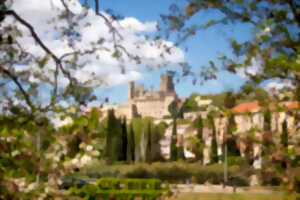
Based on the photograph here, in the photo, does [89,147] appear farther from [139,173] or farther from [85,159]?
[139,173]

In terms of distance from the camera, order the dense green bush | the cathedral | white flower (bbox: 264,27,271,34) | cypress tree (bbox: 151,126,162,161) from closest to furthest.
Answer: white flower (bbox: 264,27,271,34) < the dense green bush < cypress tree (bbox: 151,126,162,161) < the cathedral

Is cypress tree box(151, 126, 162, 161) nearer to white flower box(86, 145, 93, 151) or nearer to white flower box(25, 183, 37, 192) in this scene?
white flower box(25, 183, 37, 192)

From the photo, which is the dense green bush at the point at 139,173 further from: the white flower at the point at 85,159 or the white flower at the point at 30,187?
the white flower at the point at 85,159

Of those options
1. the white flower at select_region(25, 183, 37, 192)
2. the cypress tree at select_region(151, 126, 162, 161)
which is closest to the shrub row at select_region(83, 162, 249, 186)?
the cypress tree at select_region(151, 126, 162, 161)

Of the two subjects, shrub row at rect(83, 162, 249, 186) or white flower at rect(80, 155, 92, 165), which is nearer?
white flower at rect(80, 155, 92, 165)

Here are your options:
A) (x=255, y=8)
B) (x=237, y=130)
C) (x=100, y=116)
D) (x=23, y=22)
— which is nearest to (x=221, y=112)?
(x=237, y=130)

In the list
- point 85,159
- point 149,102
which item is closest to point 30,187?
point 85,159

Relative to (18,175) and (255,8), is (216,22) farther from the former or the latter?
(18,175)

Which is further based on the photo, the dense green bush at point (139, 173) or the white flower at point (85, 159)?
the dense green bush at point (139, 173)

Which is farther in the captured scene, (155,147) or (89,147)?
(155,147)

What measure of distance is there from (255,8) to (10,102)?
13.1 feet

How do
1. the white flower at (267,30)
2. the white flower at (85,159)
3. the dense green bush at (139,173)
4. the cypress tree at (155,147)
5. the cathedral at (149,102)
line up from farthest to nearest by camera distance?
the cathedral at (149,102)
the cypress tree at (155,147)
the dense green bush at (139,173)
the white flower at (267,30)
the white flower at (85,159)

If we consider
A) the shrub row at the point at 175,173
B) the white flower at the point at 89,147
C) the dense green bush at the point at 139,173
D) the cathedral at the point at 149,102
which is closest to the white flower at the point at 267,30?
the white flower at the point at 89,147

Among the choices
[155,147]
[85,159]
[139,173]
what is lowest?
[139,173]
